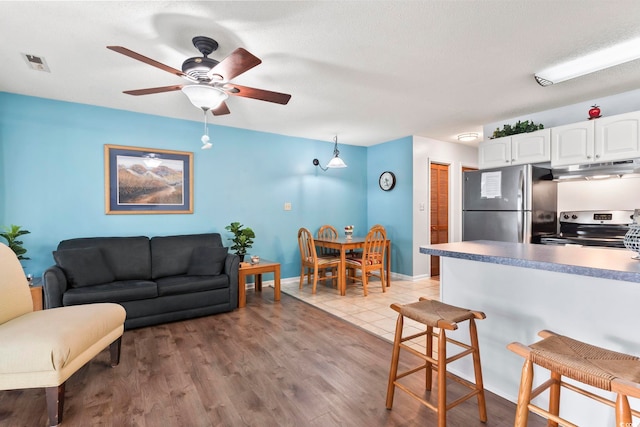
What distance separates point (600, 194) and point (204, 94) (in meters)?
4.21

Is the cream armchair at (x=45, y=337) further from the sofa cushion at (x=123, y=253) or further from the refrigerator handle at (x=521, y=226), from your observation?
the refrigerator handle at (x=521, y=226)

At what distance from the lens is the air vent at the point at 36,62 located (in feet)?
Result: 8.16

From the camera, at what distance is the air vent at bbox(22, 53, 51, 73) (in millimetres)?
2488

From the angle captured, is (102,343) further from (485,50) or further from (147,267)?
(485,50)

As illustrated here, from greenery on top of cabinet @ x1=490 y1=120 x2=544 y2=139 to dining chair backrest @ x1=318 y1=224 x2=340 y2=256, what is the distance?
2.71 metres

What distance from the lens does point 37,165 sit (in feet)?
11.2

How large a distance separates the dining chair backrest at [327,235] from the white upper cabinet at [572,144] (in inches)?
122

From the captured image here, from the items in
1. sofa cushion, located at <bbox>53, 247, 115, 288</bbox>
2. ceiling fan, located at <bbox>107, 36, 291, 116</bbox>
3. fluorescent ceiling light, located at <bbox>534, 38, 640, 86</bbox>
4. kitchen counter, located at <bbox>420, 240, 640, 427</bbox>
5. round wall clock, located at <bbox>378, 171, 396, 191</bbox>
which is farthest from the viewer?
round wall clock, located at <bbox>378, 171, 396, 191</bbox>

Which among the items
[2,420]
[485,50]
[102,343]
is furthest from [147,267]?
[485,50]

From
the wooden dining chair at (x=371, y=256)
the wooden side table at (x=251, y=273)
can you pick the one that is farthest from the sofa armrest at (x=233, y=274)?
the wooden dining chair at (x=371, y=256)

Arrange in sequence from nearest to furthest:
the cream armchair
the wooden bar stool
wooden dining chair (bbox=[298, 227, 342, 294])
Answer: the wooden bar stool, the cream armchair, wooden dining chair (bbox=[298, 227, 342, 294])

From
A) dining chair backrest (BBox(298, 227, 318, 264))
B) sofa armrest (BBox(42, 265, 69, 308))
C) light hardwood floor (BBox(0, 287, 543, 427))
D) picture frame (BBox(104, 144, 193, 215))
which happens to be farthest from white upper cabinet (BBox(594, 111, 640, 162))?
sofa armrest (BBox(42, 265, 69, 308))

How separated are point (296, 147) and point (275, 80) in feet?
7.36

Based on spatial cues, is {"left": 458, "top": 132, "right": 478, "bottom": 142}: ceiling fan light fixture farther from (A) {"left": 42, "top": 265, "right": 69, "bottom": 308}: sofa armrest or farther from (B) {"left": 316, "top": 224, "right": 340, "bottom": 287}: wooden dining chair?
(A) {"left": 42, "top": 265, "right": 69, "bottom": 308}: sofa armrest
